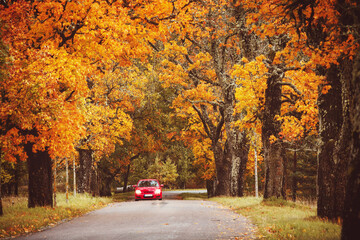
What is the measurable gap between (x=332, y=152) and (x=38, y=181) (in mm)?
10492

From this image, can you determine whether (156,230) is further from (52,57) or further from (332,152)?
(52,57)

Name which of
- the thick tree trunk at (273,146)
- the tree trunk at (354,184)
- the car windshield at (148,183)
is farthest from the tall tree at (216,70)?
the tree trunk at (354,184)

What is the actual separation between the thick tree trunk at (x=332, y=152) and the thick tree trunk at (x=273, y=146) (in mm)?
6054

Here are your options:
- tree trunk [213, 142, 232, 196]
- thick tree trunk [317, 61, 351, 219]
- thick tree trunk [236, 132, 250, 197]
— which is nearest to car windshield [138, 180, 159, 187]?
tree trunk [213, 142, 232, 196]

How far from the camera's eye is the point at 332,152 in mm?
10008

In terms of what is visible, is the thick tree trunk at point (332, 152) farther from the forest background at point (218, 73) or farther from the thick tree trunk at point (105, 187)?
the thick tree trunk at point (105, 187)

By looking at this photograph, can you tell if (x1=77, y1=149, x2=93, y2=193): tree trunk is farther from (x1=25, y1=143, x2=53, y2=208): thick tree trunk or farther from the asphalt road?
the asphalt road

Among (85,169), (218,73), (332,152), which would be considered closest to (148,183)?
(85,169)

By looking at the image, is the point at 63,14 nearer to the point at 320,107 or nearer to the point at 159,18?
the point at 159,18

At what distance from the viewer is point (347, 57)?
28.6ft

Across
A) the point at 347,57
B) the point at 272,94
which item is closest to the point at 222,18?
the point at 272,94

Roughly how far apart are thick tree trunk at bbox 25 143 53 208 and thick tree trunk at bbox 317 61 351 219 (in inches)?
390

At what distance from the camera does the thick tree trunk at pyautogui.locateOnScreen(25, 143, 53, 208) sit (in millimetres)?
14477

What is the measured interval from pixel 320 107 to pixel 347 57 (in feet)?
6.64
